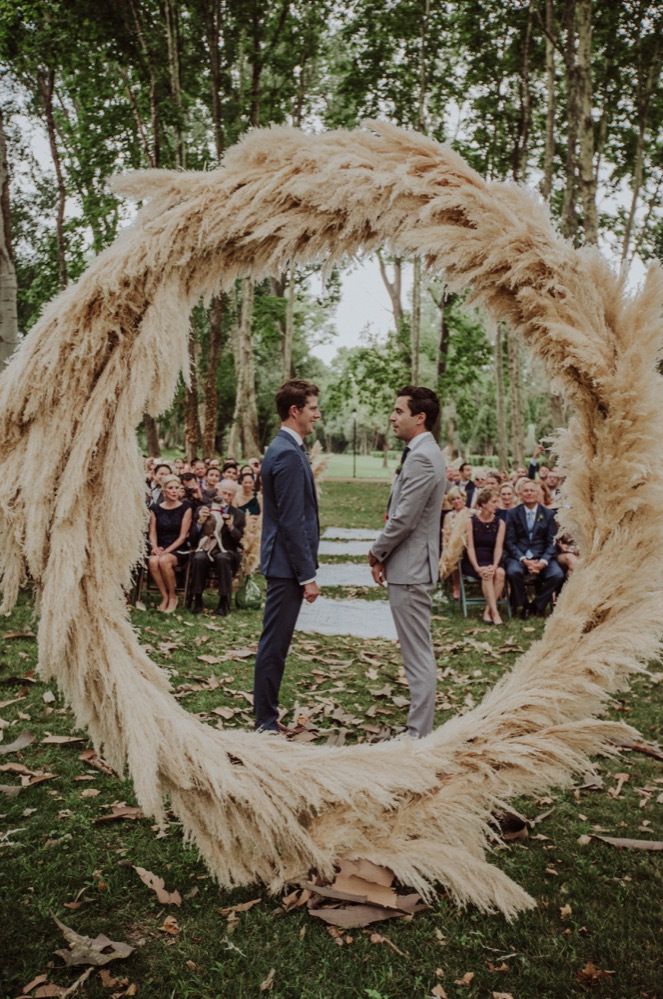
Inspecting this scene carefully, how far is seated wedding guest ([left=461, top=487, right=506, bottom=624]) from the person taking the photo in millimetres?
9758

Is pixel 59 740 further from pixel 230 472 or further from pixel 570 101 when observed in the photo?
pixel 570 101

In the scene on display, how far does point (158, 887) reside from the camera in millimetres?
3398

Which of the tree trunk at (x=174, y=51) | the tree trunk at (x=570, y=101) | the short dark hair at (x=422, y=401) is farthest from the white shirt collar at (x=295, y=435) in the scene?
the tree trunk at (x=174, y=51)

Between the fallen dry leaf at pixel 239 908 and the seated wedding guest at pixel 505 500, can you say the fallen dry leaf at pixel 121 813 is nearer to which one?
the fallen dry leaf at pixel 239 908

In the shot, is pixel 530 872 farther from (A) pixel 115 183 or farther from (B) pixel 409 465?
(A) pixel 115 183

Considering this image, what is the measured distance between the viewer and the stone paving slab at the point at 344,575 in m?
12.2

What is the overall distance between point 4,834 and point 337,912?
179 centimetres

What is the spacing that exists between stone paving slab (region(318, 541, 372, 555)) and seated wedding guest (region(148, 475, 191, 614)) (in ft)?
17.9

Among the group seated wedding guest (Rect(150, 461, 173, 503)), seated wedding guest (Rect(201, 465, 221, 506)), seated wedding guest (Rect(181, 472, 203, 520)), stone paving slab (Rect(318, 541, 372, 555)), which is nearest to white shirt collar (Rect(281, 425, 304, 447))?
seated wedding guest (Rect(181, 472, 203, 520))

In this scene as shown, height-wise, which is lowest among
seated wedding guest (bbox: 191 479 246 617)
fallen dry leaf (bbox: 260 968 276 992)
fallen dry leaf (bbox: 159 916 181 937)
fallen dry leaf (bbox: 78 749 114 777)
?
fallen dry leaf (bbox: 78 749 114 777)

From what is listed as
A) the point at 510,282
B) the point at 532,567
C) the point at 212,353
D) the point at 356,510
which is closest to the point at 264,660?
the point at 510,282

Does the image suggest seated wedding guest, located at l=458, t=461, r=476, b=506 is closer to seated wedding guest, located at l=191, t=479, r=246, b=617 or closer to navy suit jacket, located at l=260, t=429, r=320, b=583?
seated wedding guest, located at l=191, t=479, r=246, b=617

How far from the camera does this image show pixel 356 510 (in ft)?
82.8

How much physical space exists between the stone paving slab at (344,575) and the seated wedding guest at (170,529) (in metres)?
2.58
